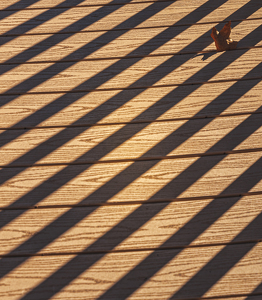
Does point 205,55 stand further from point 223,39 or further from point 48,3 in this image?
point 48,3

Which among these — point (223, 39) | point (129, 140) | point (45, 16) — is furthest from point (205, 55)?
point (45, 16)

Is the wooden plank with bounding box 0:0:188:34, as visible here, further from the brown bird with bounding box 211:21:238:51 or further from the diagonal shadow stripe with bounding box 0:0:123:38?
the brown bird with bounding box 211:21:238:51

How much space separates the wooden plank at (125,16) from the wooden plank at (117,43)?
54 millimetres

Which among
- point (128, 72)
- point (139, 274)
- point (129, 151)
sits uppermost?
point (128, 72)

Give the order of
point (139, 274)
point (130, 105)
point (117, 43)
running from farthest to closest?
point (117, 43), point (130, 105), point (139, 274)

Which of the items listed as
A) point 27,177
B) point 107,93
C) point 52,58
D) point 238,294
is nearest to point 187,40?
point 107,93

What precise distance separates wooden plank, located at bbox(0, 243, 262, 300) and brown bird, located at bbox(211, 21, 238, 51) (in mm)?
1091

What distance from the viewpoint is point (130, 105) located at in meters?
1.51

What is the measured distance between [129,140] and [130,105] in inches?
8.1

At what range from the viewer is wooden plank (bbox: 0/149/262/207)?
4.49 ft

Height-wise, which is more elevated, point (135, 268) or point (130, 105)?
point (130, 105)

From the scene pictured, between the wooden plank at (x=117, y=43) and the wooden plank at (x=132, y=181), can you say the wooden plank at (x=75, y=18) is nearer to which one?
the wooden plank at (x=117, y=43)

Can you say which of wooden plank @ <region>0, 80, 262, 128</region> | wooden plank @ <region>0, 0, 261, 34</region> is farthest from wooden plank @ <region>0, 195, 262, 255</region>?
wooden plank @ <region>0, 0, 261, 34</region>

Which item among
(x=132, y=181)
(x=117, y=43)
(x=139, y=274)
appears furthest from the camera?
(x=117, y=43)
